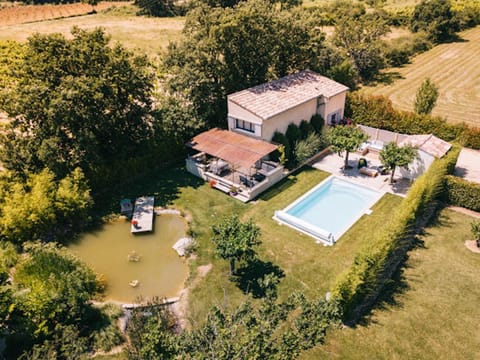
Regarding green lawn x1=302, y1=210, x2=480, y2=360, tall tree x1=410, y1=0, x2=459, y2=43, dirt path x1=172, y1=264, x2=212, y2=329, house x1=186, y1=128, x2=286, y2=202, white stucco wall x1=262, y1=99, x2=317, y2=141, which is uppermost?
tall tree x1=410, y1=0, x2=459, y2=43

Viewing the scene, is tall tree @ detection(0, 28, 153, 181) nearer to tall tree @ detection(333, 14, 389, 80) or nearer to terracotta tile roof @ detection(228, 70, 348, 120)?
terracotta tile roof @ detection(228, 70, 348, 120)

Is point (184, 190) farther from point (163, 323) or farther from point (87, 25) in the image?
point (87, 25)

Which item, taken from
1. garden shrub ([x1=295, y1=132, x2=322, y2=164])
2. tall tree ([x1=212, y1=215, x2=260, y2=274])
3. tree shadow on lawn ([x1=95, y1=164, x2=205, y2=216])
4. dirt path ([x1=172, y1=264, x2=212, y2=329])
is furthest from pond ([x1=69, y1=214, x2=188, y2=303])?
garden shrub ([x1=295, y1=132, x2=322, y2=164])

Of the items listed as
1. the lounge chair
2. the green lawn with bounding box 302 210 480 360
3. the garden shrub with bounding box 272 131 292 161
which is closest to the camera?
the green lawn with bounding box 302 210 480 360

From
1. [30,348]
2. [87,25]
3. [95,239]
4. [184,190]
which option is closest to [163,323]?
[30,348]

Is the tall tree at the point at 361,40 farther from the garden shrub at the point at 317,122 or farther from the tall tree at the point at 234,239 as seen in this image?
the tall tree at the point at 234,239

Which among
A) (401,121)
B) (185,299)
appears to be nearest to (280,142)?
(401,121)

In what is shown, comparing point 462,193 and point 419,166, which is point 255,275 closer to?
point 462,193
